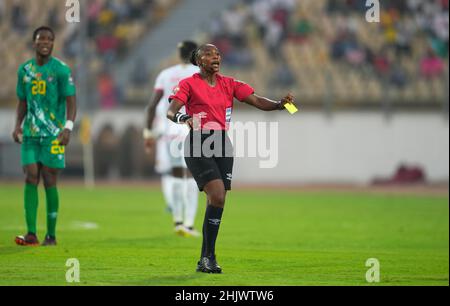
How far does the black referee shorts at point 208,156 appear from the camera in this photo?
1076 cm

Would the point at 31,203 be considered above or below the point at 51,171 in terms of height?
below

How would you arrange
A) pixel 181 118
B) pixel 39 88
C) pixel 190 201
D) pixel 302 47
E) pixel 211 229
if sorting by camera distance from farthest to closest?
pixel 302 47
pixel 190 201
pixel 39 88
pixel 211 229
pixel 181 118

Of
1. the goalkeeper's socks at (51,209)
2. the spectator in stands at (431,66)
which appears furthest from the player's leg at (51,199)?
the spectator in stands at (431,66)

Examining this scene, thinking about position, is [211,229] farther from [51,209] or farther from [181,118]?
[51,209]

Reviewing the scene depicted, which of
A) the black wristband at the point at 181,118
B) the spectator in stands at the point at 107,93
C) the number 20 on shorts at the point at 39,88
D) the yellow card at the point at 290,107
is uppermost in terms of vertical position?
the spectator in stands at the point at 107,93

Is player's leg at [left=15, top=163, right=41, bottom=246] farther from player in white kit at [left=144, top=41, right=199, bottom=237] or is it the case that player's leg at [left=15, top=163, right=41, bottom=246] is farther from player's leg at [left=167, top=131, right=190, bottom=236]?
player's leg at [left=167, top=131, right=190, bottom=236]

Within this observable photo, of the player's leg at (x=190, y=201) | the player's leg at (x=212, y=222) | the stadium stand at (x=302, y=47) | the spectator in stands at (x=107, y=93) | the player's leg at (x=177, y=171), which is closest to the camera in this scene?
the player's leg at (x=212, y=222)

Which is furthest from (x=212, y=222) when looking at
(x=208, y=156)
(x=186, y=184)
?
(x=186, y=184)

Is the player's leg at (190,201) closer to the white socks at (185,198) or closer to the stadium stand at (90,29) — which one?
the white socks at (185,198)

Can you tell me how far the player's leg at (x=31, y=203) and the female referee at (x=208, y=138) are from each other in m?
2.99

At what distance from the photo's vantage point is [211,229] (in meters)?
10.8

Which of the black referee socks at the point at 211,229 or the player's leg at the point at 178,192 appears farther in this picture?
the player's leg at the point at 178,192

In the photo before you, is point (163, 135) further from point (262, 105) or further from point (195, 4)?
point (195, 4)

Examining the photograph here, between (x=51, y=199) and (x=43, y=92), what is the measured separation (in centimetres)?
136
